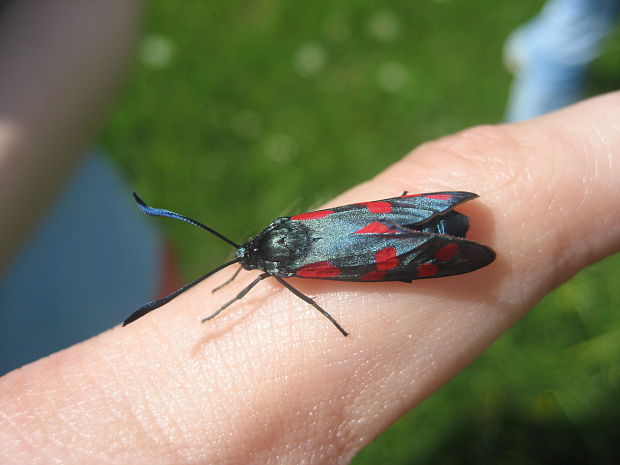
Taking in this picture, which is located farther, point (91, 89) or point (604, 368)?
point (604, 368)

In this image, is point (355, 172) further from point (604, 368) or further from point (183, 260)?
point (604, 368)

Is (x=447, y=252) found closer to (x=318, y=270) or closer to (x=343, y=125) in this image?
(x=318, y=270)

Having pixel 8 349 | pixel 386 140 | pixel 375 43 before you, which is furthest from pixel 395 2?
pixel 8 349

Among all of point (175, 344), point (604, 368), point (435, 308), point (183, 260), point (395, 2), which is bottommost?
point (604, 368)

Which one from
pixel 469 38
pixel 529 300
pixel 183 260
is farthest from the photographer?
pixel 469 38

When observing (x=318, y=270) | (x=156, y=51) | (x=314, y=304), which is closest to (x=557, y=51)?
(x=318, y=270)

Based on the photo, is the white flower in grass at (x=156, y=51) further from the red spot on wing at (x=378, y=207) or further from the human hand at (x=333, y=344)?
the red spot on wing at (x=378, y=207)

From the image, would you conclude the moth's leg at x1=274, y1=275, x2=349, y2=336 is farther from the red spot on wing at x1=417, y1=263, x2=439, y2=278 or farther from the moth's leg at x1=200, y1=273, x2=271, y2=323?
the red spot on wing at x1=417, y1=263, x2=439, y2=278
